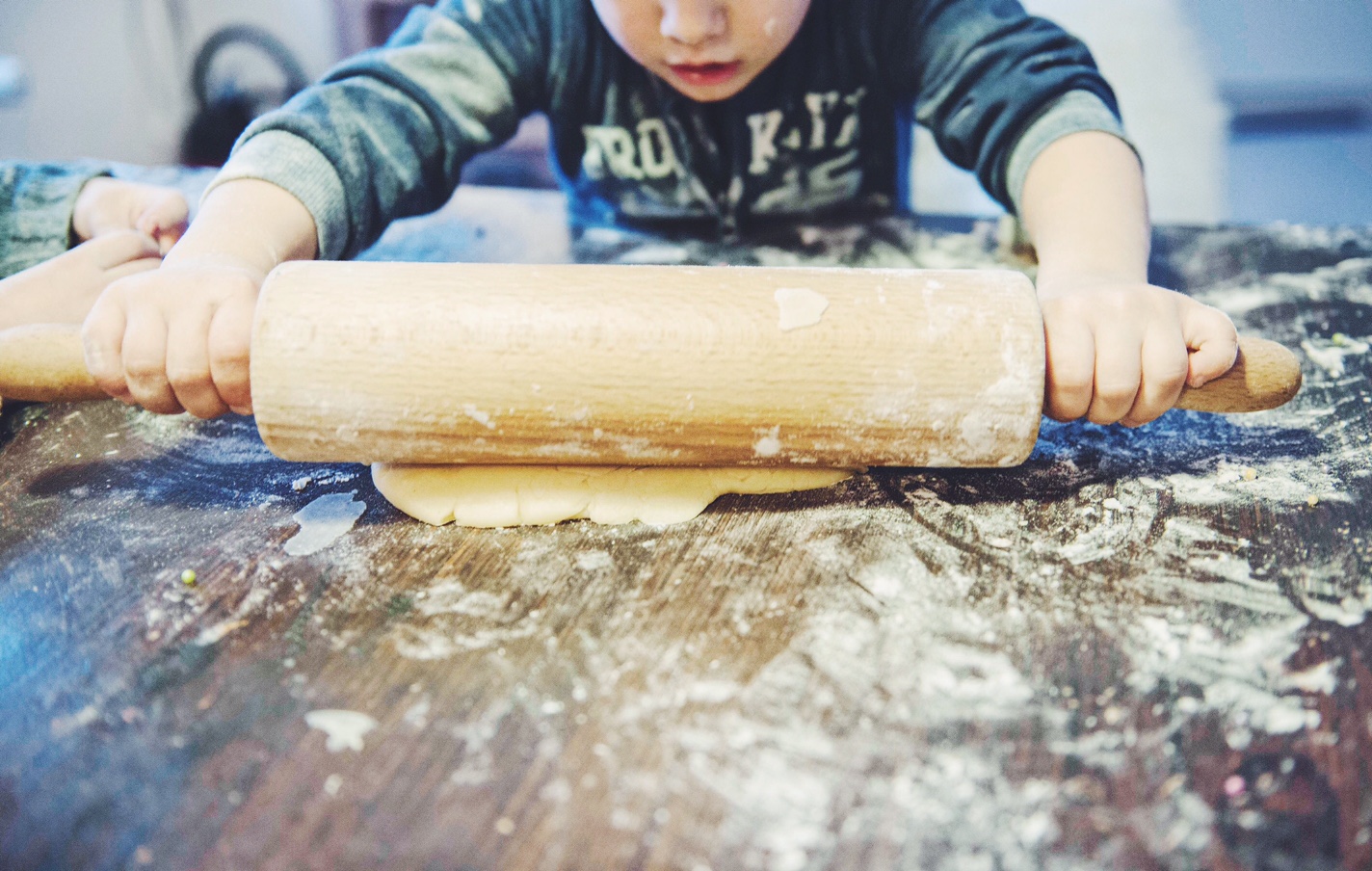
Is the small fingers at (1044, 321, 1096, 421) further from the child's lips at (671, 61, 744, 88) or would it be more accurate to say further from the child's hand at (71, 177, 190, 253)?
the child's hand at (71, 177, 190, 253)

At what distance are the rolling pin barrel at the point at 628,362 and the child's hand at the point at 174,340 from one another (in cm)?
5

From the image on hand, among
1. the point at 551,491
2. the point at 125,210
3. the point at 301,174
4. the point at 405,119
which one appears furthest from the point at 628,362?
the point at 125,210

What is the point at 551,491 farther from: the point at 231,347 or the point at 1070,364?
the point at 1070,364

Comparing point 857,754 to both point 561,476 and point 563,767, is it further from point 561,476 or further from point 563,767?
point 561,476

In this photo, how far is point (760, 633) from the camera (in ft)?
2.03

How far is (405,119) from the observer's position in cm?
110

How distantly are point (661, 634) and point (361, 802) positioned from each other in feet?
0.73

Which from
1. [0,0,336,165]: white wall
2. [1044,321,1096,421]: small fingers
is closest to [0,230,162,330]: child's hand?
[1044,321,1096,421]: small fingers

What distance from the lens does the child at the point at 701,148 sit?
0.70 meters

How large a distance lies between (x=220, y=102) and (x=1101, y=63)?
349 cm

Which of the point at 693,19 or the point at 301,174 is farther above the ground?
the point at 693,19

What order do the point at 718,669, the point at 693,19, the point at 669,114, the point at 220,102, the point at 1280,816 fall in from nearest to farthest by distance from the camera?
the point at 1280,816, the point at 718,669, the point at 693,19, the point at 669,114, the point at 220,102

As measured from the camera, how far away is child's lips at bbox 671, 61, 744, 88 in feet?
3.41

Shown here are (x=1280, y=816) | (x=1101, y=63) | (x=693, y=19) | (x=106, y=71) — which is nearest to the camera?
Result: (x=1280, y=816)
